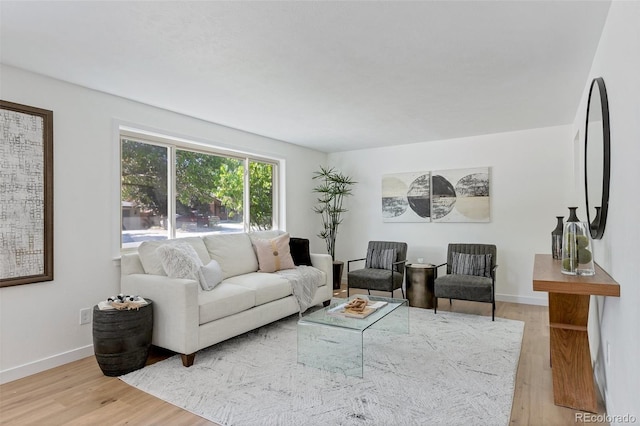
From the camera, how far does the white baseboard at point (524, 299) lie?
16.1ft

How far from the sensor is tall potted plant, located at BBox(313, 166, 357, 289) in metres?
6.21

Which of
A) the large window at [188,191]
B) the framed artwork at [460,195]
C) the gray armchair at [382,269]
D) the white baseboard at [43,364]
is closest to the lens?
the white baseboard at [43,364]

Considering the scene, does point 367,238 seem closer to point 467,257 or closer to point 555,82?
point 467,257

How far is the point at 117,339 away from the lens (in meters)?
2.81

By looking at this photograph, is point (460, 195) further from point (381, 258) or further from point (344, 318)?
point (344, 318)

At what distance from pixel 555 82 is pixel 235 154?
3683 millimetres

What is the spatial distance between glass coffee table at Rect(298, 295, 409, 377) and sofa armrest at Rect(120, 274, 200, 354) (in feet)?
2.85

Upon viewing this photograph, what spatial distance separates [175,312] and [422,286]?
9.95 ft

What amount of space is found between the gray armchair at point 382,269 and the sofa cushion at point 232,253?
1407 mm

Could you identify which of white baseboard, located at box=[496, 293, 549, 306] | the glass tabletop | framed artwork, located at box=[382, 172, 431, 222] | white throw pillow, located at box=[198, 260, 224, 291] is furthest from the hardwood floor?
framed artwork, located at box=[382, 172, 431, 222]

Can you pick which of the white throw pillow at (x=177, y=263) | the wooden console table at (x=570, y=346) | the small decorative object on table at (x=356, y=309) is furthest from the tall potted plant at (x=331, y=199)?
the wooden console table at (x=570, y=346)

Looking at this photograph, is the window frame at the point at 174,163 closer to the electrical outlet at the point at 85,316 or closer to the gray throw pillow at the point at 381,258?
the electrical outlet at the point at 85,316

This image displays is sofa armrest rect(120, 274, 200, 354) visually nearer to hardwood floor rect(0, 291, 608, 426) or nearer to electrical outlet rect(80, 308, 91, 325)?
hardwood floor rect(0, 291, 608, 426)

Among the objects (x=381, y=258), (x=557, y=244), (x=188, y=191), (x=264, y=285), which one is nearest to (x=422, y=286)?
(x=381, y=258)
